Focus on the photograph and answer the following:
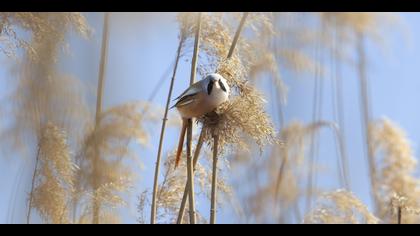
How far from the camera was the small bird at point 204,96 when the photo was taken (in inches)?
89.4

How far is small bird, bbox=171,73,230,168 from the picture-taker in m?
2.27

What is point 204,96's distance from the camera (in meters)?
2.28

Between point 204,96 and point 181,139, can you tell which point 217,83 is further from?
point 181,139

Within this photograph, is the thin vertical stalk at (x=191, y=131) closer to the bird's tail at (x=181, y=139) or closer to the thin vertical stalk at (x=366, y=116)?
the bird's tail at (x=181, y=139)

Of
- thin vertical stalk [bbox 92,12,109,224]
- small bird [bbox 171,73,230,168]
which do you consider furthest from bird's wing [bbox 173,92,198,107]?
thin vertical stalk [bbox 92,12,109,224]

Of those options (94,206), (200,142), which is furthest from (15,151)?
(200,142)

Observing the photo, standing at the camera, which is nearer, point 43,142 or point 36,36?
point 36,36

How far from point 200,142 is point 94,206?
63 centimetres

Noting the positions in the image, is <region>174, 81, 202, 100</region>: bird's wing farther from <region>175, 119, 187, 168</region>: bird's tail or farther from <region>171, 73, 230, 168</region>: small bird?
<region>175, 119, 187, 168</region>: bird's tail

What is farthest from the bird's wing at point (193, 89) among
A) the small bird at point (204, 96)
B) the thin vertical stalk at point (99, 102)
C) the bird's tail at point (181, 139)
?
the thin vertical stalk at point (99, 102)

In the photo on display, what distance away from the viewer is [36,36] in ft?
7.80

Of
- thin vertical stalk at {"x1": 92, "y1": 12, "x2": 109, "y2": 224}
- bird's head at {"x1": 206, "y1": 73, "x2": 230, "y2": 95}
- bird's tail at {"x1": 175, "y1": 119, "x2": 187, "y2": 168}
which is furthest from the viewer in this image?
thin vertical stalk at {"x1": 92, "y1": 12, "x2": 109, "y2": 224}
